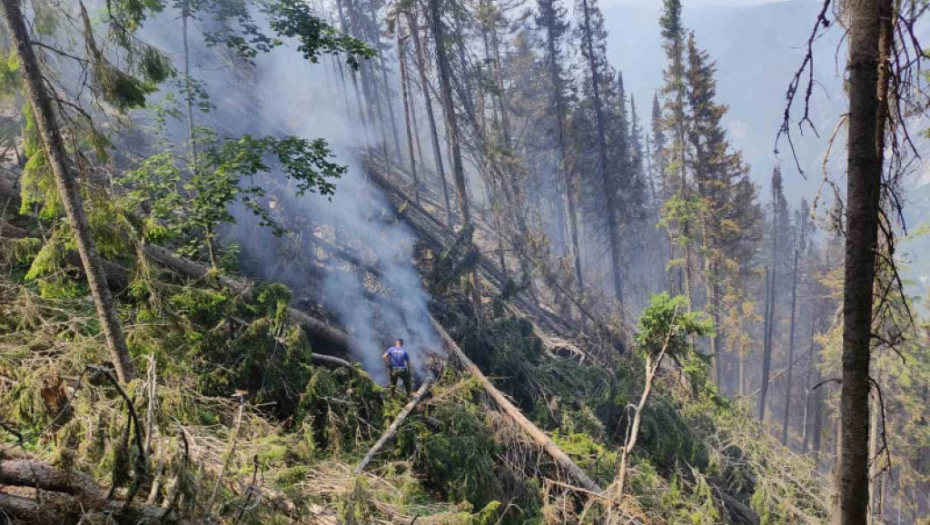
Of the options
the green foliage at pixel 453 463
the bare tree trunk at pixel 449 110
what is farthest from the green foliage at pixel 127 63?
the bare tree trunk at pixel 449 110

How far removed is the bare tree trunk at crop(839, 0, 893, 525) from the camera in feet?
10.4

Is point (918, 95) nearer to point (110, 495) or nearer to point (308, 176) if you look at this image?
point (110, 495)

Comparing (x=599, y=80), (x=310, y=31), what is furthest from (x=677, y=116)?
(x=310, y=31)

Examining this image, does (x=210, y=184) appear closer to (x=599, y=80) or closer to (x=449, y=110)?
(x=449, y=110)

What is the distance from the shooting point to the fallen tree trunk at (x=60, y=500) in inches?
122

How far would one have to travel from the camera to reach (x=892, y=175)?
11.4 feet

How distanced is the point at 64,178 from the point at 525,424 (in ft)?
24.5

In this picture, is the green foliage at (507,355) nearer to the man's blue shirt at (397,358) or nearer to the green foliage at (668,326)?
the man's blue shirt at (397,358)

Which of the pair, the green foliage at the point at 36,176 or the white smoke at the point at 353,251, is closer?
the green foliage at the point at 36,176

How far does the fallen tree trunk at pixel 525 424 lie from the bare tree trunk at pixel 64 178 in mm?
6093

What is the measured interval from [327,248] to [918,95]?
11.7m

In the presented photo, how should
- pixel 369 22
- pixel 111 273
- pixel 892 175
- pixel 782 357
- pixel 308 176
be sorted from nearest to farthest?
pixel 892 175 < pixel 111 273 < pixel 308 176 < pixel 369 22 < pixel 782 357

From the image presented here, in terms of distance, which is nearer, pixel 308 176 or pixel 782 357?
pixel 308 176

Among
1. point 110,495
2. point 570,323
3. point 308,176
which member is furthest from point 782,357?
point 110,495
